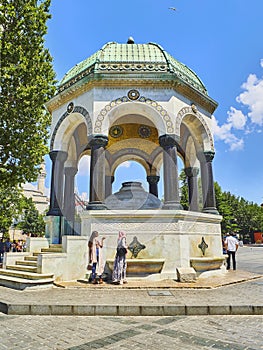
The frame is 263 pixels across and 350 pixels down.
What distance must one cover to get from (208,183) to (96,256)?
5.87 meters

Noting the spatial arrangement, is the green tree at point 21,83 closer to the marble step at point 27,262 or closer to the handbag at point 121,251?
the marble step at point 27,262

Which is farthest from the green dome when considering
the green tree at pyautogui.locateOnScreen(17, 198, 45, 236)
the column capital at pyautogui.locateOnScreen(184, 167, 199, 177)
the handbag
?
the green tree at pyautogui.locateOnScreen(17, 198, 45, 236)

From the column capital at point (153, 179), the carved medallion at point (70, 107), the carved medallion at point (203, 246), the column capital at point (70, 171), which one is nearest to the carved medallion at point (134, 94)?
the carved medallion at point (70, 107)

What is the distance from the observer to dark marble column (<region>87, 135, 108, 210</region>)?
10.1 metres

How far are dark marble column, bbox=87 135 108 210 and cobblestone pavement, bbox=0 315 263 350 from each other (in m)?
4.70

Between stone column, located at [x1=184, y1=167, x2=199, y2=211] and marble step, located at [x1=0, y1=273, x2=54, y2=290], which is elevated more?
stone column, located at [x1=184, y1=167, x2=199, y2=211]

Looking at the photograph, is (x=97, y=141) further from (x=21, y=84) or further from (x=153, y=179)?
(x=153, y=179)

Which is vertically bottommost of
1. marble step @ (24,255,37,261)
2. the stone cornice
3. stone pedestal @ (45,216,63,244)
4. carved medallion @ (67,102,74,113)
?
marble step @ (24,255,37,261)

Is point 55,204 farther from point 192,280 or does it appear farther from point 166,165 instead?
point 192,280

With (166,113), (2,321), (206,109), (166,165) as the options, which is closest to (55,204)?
(166,165)

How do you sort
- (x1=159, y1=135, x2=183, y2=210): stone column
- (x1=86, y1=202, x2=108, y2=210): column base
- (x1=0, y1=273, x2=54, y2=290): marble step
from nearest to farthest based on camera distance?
(x1=0, y1=273, x2=54, y2=290): marble step → (x1=86, y1=202, x2=108, y2=210): column base → (x1=159, y1=135, x2=183, y2=210): stone column

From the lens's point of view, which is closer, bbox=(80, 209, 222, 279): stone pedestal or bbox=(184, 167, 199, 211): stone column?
bbox=(80, 209, 222, 279): stone pedestal

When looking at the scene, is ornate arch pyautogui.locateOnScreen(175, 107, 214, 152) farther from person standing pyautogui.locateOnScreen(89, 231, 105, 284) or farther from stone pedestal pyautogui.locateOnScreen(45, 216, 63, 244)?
stone pedestal pyautogui.locateOnScreen(45, 216, 63, 244)

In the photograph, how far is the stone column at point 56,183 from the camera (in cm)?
1209
